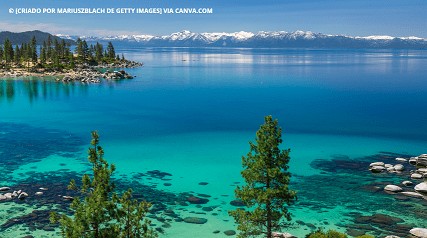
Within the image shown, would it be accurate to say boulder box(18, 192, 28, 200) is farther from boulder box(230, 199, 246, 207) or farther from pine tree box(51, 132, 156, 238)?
pine tree box(51, 132, 156, 238)

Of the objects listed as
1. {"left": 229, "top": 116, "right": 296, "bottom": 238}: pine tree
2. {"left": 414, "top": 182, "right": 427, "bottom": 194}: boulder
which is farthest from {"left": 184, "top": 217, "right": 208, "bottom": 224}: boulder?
{"left": 414, "top": 182, "right": 427, "bottom": 194}: boulder

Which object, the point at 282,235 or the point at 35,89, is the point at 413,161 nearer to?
the point at 282,235

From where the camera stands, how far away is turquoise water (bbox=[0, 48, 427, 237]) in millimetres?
53938

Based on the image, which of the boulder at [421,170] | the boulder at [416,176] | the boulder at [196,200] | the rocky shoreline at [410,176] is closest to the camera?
the boulder at [196,200]

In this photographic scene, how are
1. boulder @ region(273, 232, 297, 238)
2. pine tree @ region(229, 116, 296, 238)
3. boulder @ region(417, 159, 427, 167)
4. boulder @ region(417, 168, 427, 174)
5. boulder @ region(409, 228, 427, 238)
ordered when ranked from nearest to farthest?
1. pine tree @ region(229, 116, 296, 238)
2. boulder @ region(409, 228, 427, 238)
3. boulder @ region(273, 232, 297, 238)
4. boulder @ region(417, 168, 427, 174)
5. boulder @ region(417, 159, 427, 167)

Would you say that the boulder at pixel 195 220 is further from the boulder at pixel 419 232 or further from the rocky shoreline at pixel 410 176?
the rocky shoreline at pixel 410 176

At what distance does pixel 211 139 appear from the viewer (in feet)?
305

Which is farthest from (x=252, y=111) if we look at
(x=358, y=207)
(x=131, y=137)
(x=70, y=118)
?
(x=358, y=207)

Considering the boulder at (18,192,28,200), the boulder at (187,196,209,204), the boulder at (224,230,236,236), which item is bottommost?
the boulder at (224,230,236,236)

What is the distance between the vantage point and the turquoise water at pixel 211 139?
53938 millimetres

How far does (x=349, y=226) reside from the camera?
47.5 meters

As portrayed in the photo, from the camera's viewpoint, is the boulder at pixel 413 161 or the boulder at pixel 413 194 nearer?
the boulder at pixel 413 194

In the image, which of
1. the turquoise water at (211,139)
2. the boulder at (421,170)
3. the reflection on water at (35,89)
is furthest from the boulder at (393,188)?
the reflection on water at (35,89)

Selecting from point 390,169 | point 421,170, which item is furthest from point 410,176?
point 390,169
